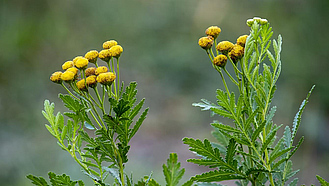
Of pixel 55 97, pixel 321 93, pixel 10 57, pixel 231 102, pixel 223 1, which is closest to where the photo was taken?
pixel 231 102

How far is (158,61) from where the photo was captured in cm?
354

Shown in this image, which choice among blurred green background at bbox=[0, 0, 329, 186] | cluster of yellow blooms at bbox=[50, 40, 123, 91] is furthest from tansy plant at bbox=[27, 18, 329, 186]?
blurred green background at bbox=[0, 0, 329, 186]

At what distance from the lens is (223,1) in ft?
11.7

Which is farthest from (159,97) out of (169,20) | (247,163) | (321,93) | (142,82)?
(247,163)

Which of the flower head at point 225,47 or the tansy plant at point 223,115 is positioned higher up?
the flower head at point 225,47

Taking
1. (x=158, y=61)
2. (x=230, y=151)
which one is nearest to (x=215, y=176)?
(x=230, y=151)

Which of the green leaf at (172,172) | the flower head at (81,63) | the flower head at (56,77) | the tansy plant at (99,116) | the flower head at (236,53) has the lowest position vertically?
the green leaf at (172,172)

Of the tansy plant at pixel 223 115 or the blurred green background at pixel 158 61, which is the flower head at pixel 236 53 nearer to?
the tansy plant at pixel 223 115

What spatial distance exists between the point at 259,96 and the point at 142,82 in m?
3.32

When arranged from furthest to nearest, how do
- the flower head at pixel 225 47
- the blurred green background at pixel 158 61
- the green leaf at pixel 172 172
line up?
1. the blurred green background at pixel 158 61
2. the flower head at pixel 225 47
3. the green leaf at pixel 172 172

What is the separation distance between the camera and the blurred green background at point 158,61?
268 centimetres

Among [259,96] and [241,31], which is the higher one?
[241,31]

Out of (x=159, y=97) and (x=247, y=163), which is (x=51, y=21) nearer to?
(x=159, y=97)

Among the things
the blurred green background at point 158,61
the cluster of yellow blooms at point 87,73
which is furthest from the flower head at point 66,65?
the blurred green background at point 158,61
